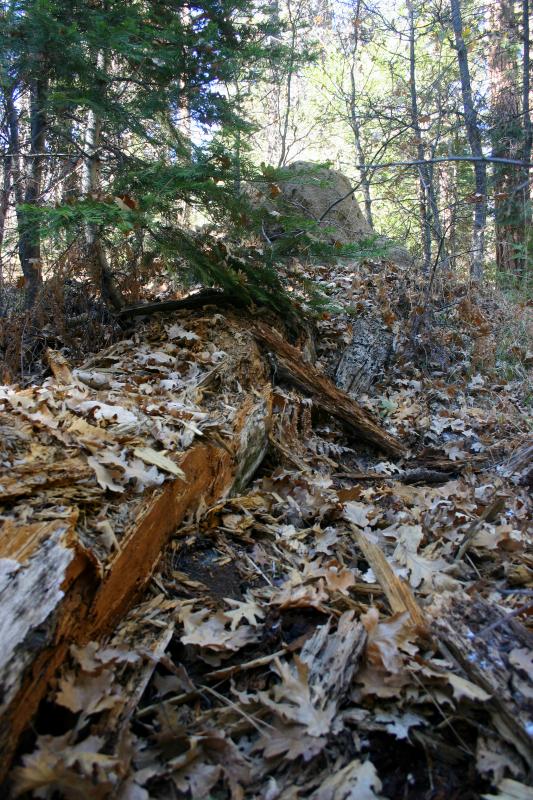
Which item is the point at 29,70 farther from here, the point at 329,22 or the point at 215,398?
the point at 329,22

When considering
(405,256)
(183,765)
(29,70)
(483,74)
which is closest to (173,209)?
(29,70)

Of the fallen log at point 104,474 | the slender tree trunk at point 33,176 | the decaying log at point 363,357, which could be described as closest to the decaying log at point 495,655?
the fallen log at point 104,474

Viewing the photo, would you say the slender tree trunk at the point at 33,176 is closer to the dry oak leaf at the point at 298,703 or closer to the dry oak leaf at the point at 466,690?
the dry oak leaf at the point at 298,703

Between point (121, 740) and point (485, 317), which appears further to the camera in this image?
point (485, 317)

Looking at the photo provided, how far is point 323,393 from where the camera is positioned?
4953mm

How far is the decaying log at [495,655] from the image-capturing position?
1644 mm

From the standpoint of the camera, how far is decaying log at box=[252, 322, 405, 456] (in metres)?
4.83

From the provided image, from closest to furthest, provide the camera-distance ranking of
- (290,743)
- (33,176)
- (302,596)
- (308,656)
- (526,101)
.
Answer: (290,743)
(308,656)
(302,596)
(33,176)
(526,101)

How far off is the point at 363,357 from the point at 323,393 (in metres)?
1.51

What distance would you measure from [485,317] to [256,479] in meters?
5.33

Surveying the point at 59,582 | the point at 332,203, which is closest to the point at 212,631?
the point at 59,582

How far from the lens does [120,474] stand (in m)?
2.55

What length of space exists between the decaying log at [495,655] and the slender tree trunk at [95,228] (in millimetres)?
4396

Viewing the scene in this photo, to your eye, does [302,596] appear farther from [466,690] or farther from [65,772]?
[65,772]
